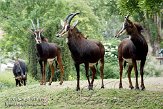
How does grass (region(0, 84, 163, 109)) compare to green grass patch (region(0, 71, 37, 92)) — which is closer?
grass (region(0, 84, 163, 109))

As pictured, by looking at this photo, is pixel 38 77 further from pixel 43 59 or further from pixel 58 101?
pixel 58 101

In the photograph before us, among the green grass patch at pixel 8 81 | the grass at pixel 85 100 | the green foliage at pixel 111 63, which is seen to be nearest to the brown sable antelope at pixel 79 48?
the grass at pixel 85 100

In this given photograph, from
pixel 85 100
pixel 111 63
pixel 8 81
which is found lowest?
pixel 8 81

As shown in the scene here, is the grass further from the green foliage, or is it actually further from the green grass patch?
the green foliage

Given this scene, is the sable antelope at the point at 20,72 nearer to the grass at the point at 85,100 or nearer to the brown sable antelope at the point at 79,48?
the grass at the point at 85,100

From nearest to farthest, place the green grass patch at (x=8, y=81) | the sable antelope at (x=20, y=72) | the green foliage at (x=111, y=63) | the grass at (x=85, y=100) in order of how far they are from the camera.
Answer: the grass at (x=85, y=100), the sable antelope at (x=20, y=72), the green grass patch at (x=8, y=81), the green foliage at (x=111, y=63)

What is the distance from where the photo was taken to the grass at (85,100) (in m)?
9.31

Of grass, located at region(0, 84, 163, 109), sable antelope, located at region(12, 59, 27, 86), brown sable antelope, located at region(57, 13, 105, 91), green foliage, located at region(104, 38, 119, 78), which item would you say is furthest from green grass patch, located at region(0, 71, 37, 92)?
brown sable antelope, located at region(57, 13, 105, 91)

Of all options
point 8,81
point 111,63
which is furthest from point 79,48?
point 111,63

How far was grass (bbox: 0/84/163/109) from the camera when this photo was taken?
9312mm

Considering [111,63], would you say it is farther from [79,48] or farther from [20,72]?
[79,48]

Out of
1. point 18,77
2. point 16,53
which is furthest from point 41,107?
point 16,53

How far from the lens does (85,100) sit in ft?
32.1

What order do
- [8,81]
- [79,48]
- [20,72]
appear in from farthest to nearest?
[8,81]
[20,72]
[79,48]
